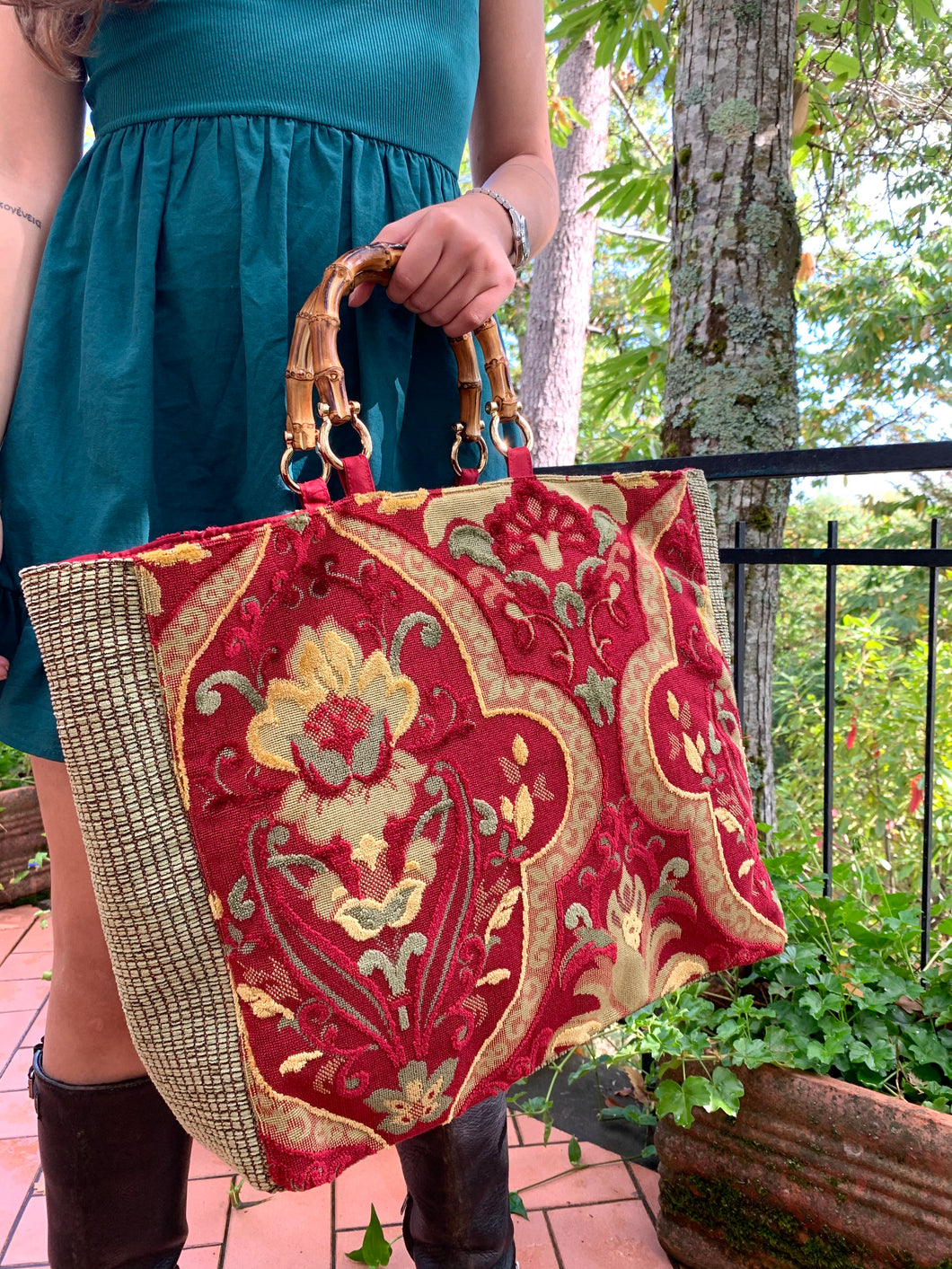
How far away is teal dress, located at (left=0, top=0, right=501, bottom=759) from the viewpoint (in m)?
0.84

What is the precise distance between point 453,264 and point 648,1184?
1734mm

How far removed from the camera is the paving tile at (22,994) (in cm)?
256

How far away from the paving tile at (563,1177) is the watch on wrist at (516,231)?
1656mm

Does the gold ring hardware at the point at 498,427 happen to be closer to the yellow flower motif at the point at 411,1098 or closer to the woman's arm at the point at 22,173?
the woman's arm at the point at 22,173

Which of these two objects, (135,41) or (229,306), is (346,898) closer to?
(229,306)

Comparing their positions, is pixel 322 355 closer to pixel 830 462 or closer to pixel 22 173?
pixel 22 173

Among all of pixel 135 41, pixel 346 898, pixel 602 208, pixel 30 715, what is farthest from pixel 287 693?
pixel 602 208

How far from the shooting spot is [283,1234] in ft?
5.44

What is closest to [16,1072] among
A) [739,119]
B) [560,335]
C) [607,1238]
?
[607,1238]

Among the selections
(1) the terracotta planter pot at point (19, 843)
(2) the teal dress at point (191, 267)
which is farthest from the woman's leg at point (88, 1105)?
(1) the terracotta planter pot at point (19, 843)

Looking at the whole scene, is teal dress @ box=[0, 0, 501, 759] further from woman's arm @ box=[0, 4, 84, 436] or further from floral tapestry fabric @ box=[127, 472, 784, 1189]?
floral tapestry fabric @ box=[127, 472, 784, 1189]

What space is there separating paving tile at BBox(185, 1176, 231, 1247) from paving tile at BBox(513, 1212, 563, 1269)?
21.4 inches

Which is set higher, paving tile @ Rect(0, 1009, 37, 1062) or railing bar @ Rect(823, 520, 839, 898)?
railing bar @ Rect(823, 520, 839, 898)

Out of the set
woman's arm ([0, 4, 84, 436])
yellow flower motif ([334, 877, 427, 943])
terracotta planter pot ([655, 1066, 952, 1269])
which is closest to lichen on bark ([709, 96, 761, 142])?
woman's arm ([0, 4, 84, 436])
